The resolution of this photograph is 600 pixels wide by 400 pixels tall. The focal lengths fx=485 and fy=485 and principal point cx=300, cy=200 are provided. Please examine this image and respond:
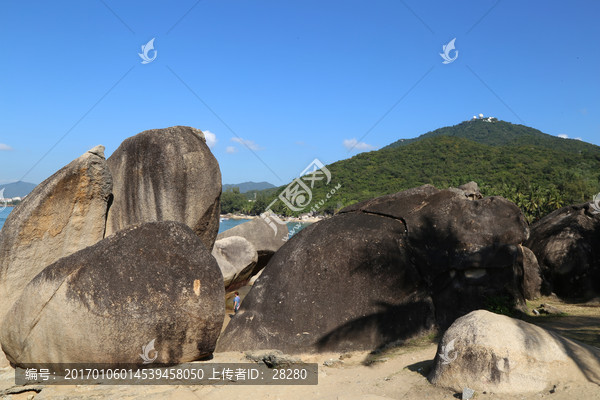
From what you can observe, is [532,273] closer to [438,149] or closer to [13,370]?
[13,370]

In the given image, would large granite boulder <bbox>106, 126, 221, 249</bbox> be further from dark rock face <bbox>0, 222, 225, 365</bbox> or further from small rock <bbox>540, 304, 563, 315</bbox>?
small rock <bbox>540, 304, 563, 315</bbox>

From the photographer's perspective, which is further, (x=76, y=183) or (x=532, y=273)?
(x=532, y=273)

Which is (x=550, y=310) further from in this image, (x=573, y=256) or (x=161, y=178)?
(x=161, y=178)

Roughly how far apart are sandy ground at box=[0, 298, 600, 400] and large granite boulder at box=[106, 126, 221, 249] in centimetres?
334

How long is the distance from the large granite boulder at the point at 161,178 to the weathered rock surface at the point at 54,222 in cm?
84

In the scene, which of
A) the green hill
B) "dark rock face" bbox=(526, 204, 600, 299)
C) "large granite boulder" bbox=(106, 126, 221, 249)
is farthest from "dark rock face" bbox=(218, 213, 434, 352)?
the green hill

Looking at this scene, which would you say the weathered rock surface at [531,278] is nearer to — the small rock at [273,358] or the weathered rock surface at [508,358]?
the weathered rock surface at [508,358]

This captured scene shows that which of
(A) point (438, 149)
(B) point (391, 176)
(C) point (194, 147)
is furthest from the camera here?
(A) point (438, 149)

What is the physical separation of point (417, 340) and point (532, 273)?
5515mm

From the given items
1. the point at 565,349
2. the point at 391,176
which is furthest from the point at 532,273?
the point at 391,176

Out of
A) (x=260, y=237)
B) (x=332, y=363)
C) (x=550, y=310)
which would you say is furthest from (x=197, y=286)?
(x=260, y=237)

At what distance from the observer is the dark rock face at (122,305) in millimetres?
6438

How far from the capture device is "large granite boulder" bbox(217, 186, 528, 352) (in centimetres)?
805

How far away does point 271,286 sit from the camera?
8.64 m
